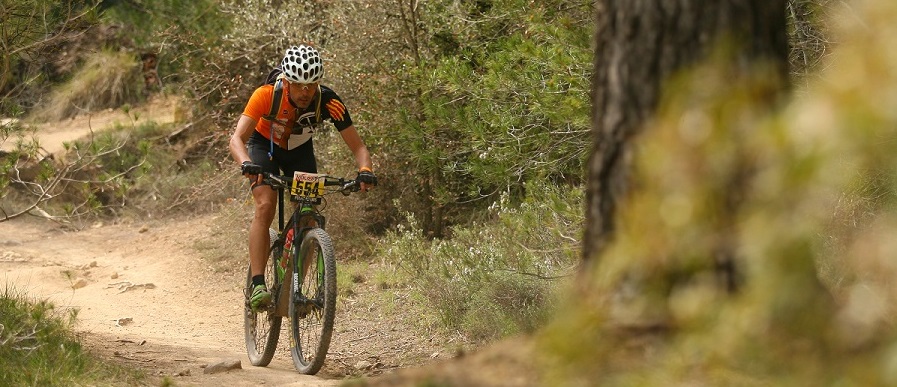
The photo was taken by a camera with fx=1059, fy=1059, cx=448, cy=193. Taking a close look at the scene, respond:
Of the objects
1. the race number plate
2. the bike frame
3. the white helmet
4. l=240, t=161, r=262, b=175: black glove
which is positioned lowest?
the bike frame

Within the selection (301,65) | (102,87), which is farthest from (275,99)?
(102,87)

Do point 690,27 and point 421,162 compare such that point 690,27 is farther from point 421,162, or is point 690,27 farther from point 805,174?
point 421,162

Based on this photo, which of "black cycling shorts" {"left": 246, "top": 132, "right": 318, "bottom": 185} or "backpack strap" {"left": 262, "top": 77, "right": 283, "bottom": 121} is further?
"black cycling shorts" {"left": 246, "top": 132, "right": 318, "bottom": 185}

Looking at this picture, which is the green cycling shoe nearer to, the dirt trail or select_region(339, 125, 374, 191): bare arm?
the dirt trail

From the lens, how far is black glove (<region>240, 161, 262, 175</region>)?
6.53m

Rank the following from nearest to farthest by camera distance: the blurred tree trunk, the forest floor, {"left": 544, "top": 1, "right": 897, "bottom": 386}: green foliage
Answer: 1. {"left": 544, "top": 1, "right": 897, "bottom": 386}: green foliage
2. the blurred tree trunk
3. the forest floor

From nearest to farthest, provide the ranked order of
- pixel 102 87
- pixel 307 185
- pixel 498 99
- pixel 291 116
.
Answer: pixel 307 185 → pixel 291 116 → pixel 498 99 → pixel 102 87

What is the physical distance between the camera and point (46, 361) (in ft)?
18.8

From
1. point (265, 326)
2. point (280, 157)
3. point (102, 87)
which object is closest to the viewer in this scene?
point (280, 157)

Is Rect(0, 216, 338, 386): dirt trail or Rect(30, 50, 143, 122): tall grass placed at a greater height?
Rect(30, 50, 143, 122): tall grass

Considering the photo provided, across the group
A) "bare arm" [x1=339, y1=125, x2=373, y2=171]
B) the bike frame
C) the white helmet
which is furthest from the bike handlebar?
the white helmet

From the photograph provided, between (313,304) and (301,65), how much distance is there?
1513 mm

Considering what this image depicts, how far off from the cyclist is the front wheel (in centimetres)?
31

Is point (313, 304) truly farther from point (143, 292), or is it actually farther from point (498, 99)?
point (143, 292)
